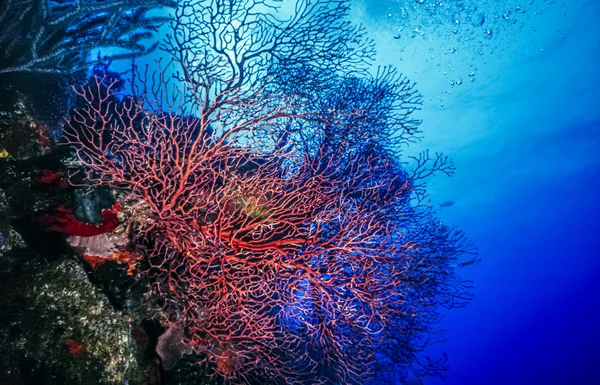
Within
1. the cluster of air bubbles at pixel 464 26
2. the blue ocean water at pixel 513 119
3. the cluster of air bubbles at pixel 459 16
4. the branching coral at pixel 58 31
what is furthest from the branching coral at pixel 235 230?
the cluster of air bubbles at pixel 464 26

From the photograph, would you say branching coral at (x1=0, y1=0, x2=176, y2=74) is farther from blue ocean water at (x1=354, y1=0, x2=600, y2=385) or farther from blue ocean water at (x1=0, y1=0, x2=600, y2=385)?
blue ocean water at (x1=354, y1=0, x2=600, y2=385)

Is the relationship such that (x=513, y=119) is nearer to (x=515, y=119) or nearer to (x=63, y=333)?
(x=515, y=119)

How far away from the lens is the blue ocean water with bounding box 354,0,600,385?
20.7m

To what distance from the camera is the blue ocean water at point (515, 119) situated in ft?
68.0

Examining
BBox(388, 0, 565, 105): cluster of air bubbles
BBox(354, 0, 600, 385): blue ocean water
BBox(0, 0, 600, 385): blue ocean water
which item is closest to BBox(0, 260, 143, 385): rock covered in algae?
BBox(0, 0, 600, 385): blue ocean water

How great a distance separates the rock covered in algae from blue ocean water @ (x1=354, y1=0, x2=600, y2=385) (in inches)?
772

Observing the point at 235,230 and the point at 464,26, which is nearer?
the point at 235,230

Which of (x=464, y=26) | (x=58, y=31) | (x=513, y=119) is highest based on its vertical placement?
(x=513, y=119)

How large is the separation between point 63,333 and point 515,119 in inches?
1381

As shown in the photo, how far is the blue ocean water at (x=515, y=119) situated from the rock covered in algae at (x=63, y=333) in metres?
19.6

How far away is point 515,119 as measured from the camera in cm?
2862

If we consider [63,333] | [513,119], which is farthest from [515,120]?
[63,333]

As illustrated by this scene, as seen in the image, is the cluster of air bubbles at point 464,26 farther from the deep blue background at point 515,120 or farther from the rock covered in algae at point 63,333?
the rock covered in algae at point 63,333

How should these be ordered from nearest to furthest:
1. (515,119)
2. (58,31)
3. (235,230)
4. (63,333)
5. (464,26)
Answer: (63,333), (235,230), (58,31), (464,26), (515,119)
